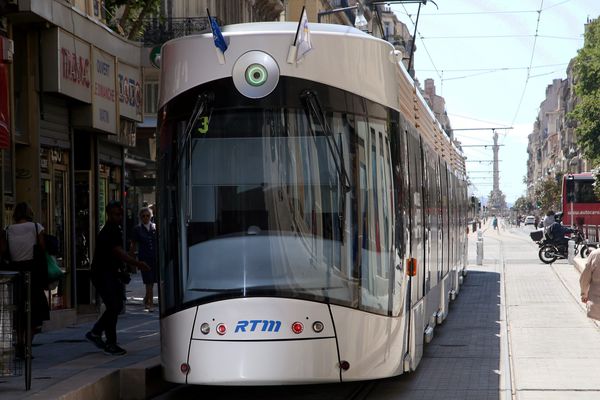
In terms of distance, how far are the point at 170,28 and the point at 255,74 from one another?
29.1 m

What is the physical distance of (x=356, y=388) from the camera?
11.9 m

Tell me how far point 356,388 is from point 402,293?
1.67 metres

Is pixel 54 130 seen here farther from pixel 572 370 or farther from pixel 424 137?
pixel 572 370

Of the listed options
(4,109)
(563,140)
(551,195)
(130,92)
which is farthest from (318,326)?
(563,140)

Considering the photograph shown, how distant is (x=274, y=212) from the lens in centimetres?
947

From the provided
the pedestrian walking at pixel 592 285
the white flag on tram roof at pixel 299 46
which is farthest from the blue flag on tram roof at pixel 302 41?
the pedestrian walking at pixel 592 285

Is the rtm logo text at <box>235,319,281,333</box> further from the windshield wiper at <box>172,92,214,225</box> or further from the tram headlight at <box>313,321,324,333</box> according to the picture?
the windshield wiper at <box>172,92,214,225</box>

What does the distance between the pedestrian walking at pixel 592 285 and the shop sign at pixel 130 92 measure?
397 inches

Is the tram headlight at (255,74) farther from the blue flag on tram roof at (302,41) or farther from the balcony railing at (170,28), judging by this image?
the balcony railing at (170,28)

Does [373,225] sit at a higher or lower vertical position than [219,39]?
lower

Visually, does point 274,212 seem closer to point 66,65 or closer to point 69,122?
point 66,65

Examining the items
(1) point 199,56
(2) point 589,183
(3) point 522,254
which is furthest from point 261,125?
(2) point 589,183

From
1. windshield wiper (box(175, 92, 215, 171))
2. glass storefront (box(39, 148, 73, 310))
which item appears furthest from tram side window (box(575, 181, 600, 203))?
windshield wiper (box(175, 92, 215, 171))

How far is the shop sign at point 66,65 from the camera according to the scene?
16.8 meters
